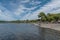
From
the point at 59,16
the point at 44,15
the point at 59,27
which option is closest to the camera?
the point at 59,27

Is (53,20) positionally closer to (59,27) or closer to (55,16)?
(55,16)

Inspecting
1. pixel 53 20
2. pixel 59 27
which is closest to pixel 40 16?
pixel 53 20

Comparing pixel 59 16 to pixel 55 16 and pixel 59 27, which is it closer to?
pixel 55 16

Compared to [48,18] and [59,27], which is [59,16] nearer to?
[48,18]

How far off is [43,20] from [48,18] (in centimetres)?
592

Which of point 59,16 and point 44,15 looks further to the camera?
point 44,15

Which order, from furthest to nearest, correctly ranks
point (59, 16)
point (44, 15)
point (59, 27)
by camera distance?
point (44, 15) < point (59, 16) < point (59, 27)

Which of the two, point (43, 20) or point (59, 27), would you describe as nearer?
point (59, 27)

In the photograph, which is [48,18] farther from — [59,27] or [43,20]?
[59,27]

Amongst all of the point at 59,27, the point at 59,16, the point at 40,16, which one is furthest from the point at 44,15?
the point at 59,27

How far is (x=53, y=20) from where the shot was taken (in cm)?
11819

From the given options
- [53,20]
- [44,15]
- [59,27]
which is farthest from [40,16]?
[59,27]

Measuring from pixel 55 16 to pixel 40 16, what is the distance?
42.9 ft

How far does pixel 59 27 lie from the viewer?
66.8 meters
